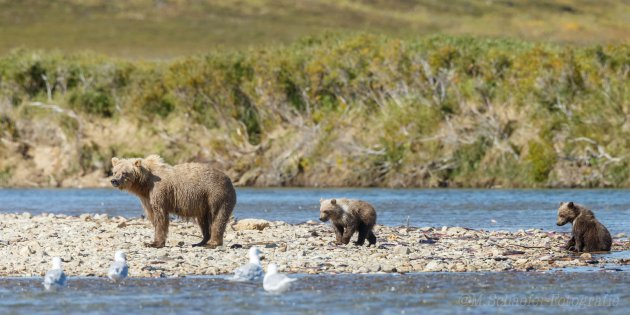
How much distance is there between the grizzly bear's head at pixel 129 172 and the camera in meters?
20.2

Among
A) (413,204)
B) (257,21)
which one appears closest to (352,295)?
(413,204)

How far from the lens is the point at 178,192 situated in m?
20.5

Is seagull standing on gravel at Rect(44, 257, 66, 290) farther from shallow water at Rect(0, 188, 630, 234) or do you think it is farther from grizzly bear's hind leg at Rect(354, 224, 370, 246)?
shallow water at Rect(0, 188, 630, 234)

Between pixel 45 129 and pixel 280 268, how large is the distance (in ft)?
123

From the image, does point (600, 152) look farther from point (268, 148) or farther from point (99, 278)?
point (99, 278)

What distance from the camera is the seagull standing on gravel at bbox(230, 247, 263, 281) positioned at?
16.8m

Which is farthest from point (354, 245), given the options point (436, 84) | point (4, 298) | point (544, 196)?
point (436, 84)

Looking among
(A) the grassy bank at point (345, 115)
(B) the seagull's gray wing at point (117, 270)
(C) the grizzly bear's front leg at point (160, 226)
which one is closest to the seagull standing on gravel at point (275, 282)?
(B) the seagull's gray wing at point (117, 270)

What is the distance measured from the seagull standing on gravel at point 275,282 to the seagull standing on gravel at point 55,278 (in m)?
2.76

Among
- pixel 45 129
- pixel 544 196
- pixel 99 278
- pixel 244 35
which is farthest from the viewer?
pixel 244 35

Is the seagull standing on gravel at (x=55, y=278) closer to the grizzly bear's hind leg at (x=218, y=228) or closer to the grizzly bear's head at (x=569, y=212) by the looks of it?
the grizzly bear's hind leg at (x=218, y=228)

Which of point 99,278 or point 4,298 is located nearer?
point 4,298

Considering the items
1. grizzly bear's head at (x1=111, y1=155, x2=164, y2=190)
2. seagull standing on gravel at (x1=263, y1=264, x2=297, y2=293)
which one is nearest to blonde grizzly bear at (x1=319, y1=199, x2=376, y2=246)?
grizzly bear's head at (x1=111, y1=155, x2=164, y2=190)

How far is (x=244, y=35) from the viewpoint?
12356 centimetres
